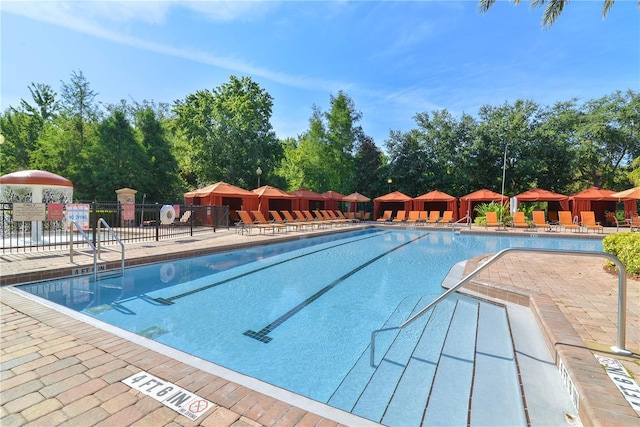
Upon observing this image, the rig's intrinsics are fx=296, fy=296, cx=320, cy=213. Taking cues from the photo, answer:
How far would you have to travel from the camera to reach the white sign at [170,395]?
1.93 meters

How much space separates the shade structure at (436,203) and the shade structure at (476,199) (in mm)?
561

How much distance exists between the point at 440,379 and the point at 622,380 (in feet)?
4.14

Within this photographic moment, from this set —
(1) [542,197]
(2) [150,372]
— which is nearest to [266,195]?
(2) [150,372]

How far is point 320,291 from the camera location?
5969 millimetres

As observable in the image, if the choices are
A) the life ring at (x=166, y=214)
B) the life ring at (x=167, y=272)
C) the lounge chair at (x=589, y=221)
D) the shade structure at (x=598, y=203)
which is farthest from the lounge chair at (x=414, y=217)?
the life ring at (x=167, y=272)

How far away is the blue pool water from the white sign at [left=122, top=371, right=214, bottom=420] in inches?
39.2

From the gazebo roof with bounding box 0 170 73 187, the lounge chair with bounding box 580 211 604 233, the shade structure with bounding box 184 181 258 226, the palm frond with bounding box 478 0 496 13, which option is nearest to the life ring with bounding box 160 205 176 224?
the gazebo roof with bounding box 0 170 73 187

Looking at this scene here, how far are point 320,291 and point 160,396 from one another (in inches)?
160

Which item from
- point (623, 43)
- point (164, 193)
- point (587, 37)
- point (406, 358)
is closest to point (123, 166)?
point (164, 193)

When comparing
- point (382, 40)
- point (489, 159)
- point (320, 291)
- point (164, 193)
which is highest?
point (382, 40)

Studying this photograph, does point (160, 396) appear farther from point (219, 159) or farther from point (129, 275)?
point (219, 159)

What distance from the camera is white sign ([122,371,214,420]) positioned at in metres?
1.93

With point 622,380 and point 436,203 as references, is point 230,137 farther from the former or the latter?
point 622,380

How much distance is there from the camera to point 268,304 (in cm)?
515
